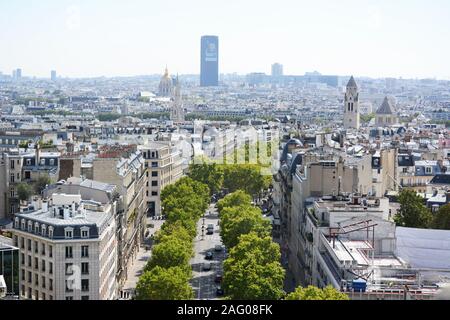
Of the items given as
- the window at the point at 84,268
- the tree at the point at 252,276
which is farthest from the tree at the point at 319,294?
the window at the point at 84,268

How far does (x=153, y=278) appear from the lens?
1664 centimetres

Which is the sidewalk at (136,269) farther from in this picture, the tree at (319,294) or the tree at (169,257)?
the tree at (319,294)

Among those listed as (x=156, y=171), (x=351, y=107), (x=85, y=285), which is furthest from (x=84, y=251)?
(x=351, y=107)

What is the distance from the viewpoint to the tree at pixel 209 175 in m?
38.8

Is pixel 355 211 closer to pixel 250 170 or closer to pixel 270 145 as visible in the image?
pixel 250 170

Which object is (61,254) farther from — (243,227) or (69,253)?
(243,227)

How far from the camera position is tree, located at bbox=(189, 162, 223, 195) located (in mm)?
38750

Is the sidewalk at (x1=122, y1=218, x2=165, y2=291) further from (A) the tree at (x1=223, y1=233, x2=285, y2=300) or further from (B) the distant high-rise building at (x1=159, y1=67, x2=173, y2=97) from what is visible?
(B) the distant high-rise building at (x1=159, y1=67, x2=173, y2=97)

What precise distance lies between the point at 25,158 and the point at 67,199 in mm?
11340

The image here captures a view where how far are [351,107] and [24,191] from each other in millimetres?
42140

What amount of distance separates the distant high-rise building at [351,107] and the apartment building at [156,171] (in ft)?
91.5

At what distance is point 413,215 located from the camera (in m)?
22.4
